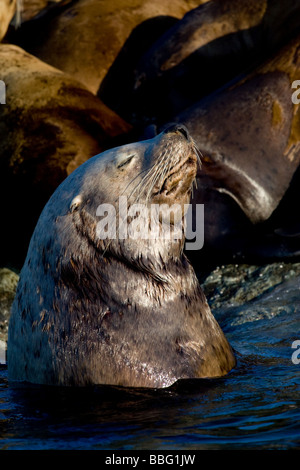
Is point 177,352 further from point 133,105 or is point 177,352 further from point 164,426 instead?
→ point 133,105

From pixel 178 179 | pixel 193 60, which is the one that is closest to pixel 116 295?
pixel 178 179

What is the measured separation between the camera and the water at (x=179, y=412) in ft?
12.1

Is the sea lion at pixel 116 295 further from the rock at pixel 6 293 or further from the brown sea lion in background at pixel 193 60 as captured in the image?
the brown sea lion in background at pixel 193 60

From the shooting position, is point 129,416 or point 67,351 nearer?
point 129,416

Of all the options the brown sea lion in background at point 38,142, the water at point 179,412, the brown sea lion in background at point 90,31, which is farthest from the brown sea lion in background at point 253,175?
the brown sea lion in background at point 90,31

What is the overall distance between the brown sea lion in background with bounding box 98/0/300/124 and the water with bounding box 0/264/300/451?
427 cm

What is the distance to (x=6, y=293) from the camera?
7840mm

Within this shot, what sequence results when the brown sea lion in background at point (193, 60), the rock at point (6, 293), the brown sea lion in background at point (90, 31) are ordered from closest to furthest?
the rock at point (6, 293) < the brown sea lion in background at point (193, 60) < the brown sea lion in background at point (90, 31)

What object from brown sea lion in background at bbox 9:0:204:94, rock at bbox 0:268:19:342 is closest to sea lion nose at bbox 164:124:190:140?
rock at bbox 0:268:19:342

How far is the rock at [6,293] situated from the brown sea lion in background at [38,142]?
1.03ft

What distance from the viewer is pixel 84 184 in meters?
4.94

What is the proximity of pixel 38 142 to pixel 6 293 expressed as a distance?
1541 mm
